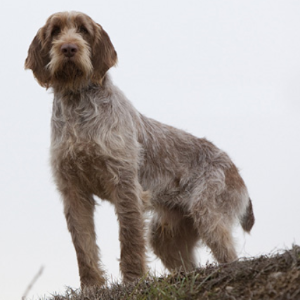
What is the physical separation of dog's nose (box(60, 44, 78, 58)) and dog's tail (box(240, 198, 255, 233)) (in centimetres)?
353

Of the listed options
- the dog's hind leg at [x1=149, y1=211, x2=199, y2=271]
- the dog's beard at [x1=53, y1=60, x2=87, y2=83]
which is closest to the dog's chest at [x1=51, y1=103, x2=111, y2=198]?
the dog's beard at [x1=53, y1=60, x2=87, y2=83]

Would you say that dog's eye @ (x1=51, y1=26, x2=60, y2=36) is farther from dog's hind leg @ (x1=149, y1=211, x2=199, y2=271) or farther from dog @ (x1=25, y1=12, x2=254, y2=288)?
dog's hind leg @ (x1=149, y1=211, x2=199, y2=271)

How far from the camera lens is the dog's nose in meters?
6.14

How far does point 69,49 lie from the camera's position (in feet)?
20.1

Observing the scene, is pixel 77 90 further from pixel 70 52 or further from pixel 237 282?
pixel 237 282

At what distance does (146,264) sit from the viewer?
21.0 ft

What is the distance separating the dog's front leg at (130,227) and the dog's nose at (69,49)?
150cm

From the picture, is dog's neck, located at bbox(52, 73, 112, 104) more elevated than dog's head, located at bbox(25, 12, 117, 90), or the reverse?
dog's head, located at bbox(25, 12, 117, 90)

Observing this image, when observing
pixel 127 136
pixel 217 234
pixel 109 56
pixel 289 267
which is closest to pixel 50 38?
pixel 109 56

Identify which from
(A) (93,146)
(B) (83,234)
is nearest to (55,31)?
(A) (93,146)

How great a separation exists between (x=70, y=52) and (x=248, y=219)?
3.71 meters

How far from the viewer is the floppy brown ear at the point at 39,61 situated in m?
6.61

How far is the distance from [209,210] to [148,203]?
1060mm

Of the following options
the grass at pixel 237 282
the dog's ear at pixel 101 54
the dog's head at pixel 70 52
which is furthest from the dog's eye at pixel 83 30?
the grass at pixel 237 282
